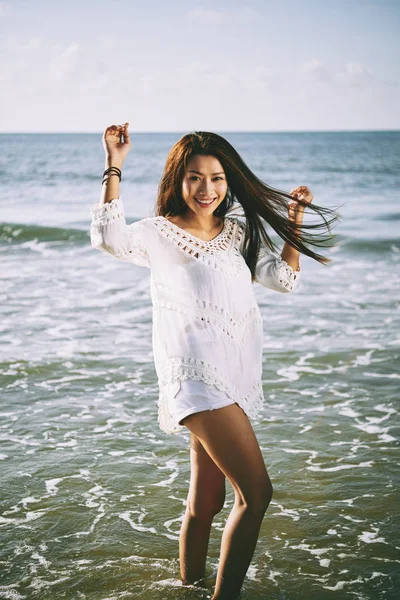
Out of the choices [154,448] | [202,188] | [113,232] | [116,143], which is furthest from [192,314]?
[154,448]

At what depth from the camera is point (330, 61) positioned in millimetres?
55531

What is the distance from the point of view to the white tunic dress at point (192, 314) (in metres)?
3.07

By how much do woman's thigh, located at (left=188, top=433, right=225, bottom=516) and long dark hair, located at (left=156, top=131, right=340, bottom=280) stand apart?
2.87 ft

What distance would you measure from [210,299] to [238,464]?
0.67 m

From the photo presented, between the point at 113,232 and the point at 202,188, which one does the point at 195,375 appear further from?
the point at 202,188

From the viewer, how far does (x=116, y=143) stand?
3275 mm

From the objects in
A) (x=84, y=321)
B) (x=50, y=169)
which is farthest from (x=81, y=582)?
(x=50, y=169)

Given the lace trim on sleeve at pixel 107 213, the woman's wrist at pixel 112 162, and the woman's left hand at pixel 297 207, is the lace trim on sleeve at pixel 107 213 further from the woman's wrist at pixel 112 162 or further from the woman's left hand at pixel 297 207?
the woman's left hand at pixel 297 207

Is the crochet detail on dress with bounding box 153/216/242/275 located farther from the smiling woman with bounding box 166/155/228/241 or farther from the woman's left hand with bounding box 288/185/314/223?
the woman's left hand with bounding box 288/185/314/223

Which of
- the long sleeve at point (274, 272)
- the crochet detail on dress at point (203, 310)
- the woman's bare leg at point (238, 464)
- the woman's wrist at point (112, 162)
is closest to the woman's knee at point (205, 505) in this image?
the woman's bare leg at point (238, 464)

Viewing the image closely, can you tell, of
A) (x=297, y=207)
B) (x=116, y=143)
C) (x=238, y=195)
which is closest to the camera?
(x=116, y=143)

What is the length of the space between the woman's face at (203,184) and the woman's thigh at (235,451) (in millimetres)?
904

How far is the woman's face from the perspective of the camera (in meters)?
3.33

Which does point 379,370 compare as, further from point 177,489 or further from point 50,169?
point 50,169
